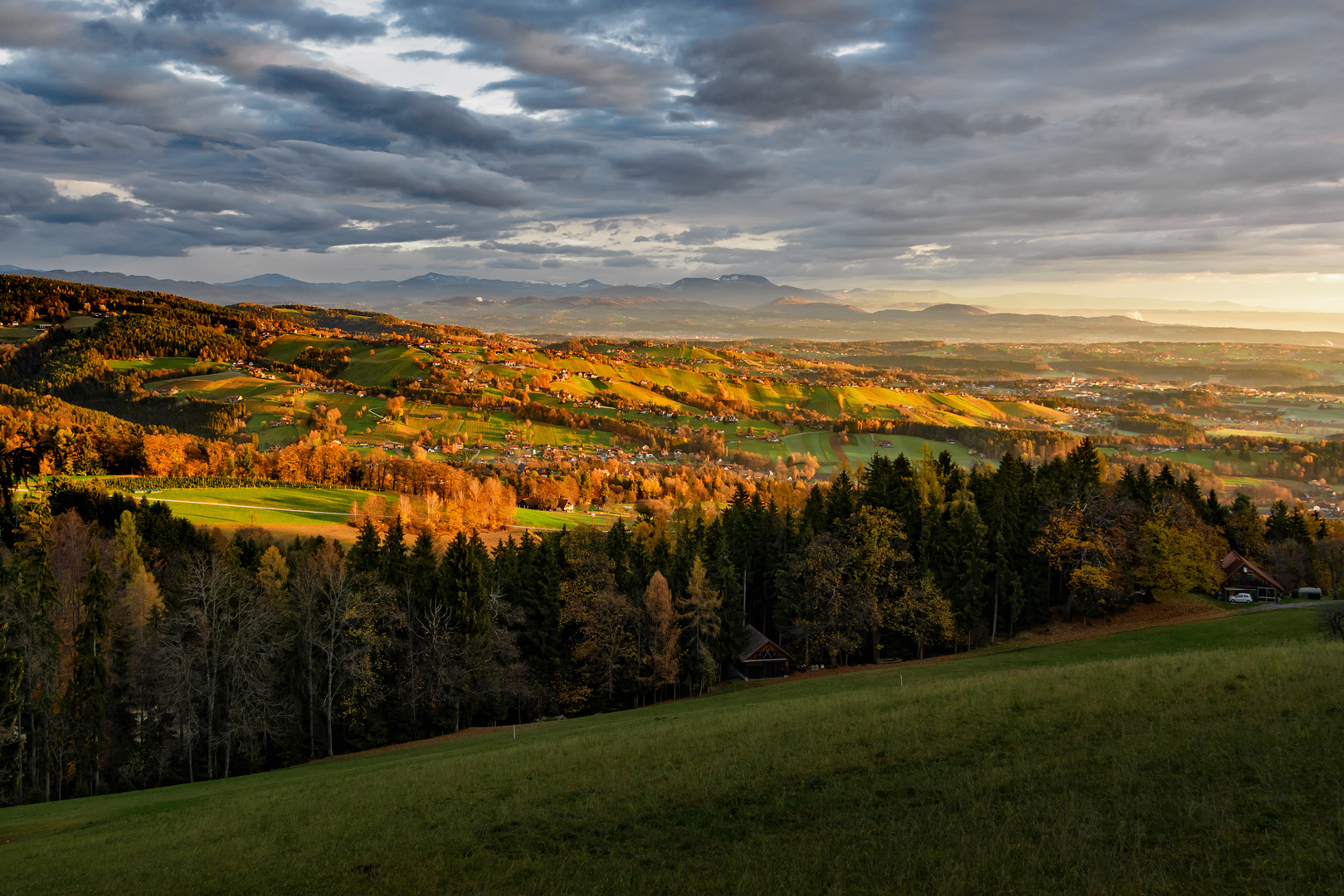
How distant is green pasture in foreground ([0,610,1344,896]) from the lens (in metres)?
10.9

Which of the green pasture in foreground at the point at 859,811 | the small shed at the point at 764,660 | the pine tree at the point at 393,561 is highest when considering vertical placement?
the green pasture in foreground at the point at 859,811

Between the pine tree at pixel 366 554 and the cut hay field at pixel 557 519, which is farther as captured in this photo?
the cut hay field at pixel 557 519

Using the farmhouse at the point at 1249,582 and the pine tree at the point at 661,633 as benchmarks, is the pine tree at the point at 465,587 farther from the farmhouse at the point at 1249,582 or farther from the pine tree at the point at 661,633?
the farmhouse at the point at 1249,582

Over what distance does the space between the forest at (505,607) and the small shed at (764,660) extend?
1.26m

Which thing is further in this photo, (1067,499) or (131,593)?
(1067,499)

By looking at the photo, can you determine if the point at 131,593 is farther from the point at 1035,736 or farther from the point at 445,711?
the point at 1035,736

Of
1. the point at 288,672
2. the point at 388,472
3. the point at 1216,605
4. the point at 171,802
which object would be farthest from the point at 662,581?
the point at 388,472

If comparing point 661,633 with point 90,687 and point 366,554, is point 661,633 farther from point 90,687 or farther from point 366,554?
point 90,687

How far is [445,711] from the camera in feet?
168

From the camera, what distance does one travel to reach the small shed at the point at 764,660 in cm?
6012

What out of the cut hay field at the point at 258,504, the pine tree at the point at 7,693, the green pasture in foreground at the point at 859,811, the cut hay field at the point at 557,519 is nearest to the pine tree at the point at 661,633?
the green pasture in foreground at the point at 859,811

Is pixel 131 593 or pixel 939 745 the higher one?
pixel 939 745

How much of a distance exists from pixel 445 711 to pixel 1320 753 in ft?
160

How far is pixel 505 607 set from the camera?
2127 inches
